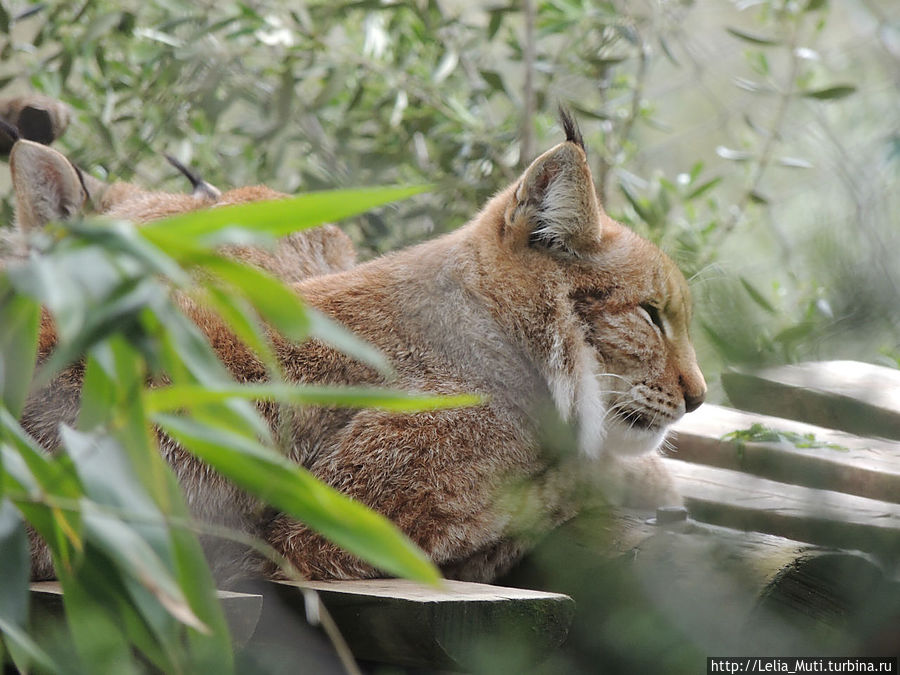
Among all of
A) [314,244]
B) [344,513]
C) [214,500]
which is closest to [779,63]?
[314,244]

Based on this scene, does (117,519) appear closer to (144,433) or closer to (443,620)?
(144,433)

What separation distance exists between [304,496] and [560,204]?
0.96 meters

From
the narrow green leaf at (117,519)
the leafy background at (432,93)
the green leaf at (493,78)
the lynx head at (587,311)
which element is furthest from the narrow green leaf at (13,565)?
the green leaf at (493,78)

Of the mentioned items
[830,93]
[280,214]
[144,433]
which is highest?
[280,214]

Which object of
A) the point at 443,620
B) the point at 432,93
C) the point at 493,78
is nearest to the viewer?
the point at 443,620

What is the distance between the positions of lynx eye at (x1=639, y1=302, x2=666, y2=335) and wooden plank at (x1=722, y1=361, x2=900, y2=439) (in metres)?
0.52

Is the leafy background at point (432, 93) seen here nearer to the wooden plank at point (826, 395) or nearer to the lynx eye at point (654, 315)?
the lynx eye at point (654, 315)

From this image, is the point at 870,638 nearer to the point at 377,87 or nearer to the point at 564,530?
the point at 564,530

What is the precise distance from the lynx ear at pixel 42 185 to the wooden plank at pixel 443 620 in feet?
5.28

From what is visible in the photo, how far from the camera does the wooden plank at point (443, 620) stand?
110 centimetres

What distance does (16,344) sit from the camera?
0.87 meters

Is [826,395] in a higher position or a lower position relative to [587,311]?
higher

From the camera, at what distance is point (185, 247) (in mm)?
729

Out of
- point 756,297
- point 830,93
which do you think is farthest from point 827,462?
point 830,93
